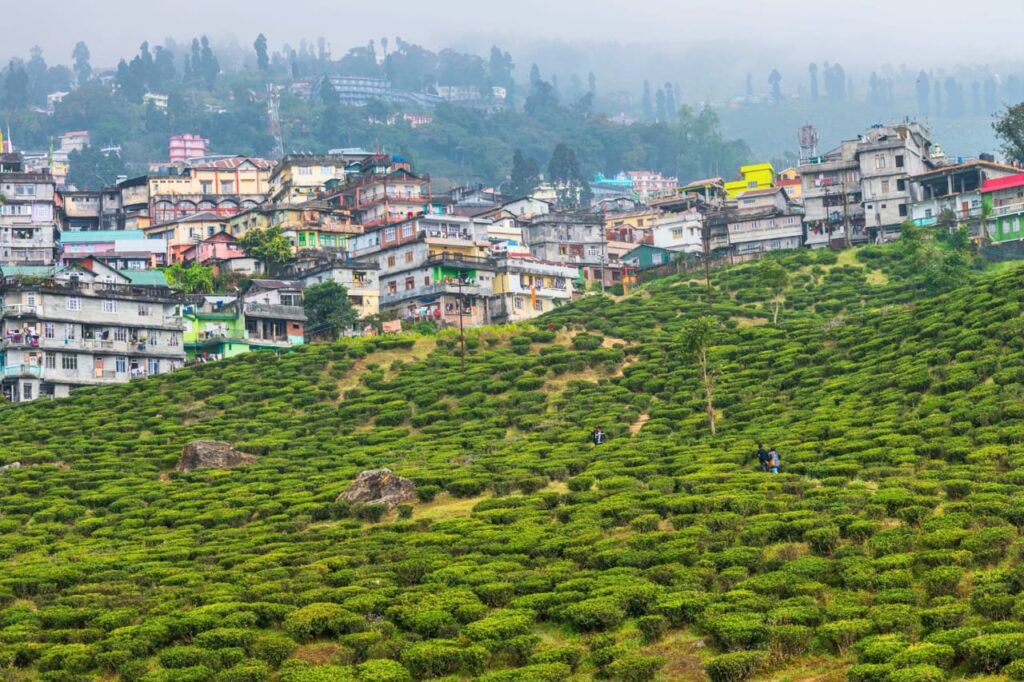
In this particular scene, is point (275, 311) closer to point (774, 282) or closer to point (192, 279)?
point (192, 279)

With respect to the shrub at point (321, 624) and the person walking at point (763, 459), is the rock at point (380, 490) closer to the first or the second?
the person walking at point (763, 459)

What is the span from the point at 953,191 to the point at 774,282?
27786 mm

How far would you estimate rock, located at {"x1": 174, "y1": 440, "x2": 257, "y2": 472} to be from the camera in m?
77.3

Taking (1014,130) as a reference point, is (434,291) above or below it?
below

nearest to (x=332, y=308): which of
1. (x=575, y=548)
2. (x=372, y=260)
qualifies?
(x=372, y=260)

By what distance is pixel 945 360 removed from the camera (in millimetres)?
75375

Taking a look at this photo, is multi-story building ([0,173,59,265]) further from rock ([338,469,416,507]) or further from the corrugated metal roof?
rock ([338,469,416,507])

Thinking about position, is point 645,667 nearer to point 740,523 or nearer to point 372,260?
point 740,523

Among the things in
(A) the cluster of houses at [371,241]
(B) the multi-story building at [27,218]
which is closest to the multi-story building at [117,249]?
(A) the cluster of houses at [371,241]

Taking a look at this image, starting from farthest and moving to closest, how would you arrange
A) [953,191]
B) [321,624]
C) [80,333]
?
[953,191] → [80,333] → [321,624]

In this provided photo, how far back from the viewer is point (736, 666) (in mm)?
39406

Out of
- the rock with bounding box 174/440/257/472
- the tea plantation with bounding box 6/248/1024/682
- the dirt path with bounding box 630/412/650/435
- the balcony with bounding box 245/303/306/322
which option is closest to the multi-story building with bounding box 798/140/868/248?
the tea plantation with bounding box 6/248/1024/682

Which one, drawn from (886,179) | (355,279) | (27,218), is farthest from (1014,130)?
(27,218)

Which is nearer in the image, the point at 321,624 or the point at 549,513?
the point at 321,624
